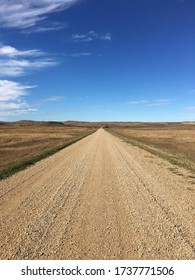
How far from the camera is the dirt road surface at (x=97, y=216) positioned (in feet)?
20.2

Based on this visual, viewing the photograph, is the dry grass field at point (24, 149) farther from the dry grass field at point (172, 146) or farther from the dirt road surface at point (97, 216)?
the dry grass field at point (172, 146)

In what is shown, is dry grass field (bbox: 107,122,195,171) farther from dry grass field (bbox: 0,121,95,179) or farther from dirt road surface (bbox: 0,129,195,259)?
dry grass field (bbox: 0,121,95,179)

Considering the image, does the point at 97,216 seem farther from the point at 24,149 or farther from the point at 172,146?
the point at 172,146

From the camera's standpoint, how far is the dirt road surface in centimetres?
616

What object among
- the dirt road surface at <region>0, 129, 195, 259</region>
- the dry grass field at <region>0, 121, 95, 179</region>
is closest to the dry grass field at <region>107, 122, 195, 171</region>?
the dirt road surface at <region>0, 129, 195, 259</region>

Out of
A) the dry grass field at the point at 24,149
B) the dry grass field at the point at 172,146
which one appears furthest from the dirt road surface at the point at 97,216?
the dry grass field at the point at 172,146

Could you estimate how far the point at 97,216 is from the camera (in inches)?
327

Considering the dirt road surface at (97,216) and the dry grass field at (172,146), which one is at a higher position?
the dirt road surface at (97,216)
